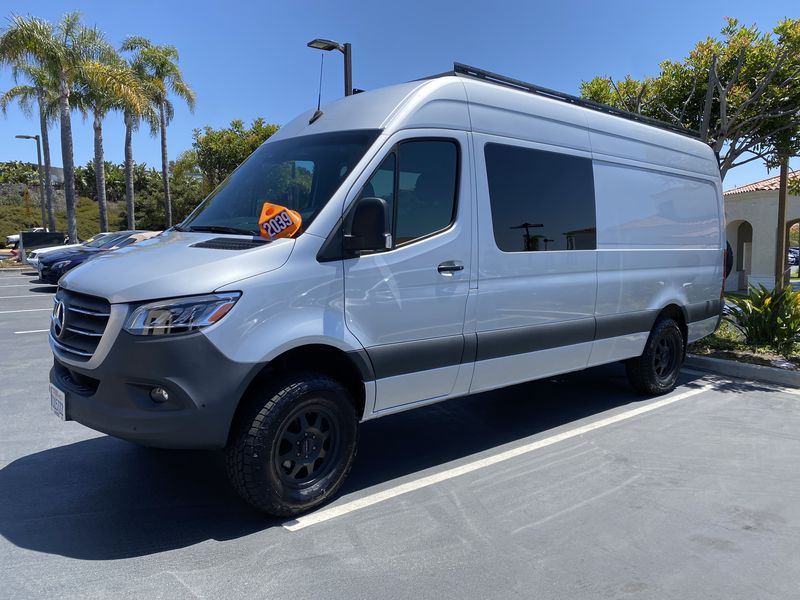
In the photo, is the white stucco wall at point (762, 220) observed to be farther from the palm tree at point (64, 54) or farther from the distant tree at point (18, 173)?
the distant tree at point (18, 173)

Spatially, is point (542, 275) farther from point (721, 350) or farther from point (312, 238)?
point (721, 350)

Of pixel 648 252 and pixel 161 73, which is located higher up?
pixel 161 73

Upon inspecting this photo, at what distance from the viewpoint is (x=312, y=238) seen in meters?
3.57

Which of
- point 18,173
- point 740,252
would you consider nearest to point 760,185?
point 740,252

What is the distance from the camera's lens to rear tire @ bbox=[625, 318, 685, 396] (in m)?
6.32

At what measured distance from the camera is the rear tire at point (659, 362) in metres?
6.32

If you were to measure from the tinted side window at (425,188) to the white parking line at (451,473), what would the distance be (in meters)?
1.63

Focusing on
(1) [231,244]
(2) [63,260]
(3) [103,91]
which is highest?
(3) [103,91]

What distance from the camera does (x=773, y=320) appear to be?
27.5 feet

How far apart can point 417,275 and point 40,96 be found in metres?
33.4

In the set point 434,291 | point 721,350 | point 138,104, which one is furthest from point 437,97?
point 138,104

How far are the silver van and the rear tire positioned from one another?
0.55 metres

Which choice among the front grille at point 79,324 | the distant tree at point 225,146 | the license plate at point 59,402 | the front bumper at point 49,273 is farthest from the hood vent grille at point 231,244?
the distant tree at point 225,146

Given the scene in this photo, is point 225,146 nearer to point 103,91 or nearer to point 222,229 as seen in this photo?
point 103,91
